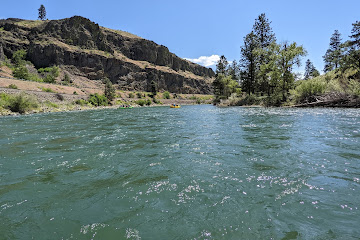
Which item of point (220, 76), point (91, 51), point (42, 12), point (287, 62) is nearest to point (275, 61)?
point (287, 62)

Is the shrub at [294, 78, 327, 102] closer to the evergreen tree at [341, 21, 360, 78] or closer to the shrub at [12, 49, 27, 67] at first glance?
the evergreen tree at [341, 21, 360, 78]

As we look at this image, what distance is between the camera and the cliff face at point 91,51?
112 meters

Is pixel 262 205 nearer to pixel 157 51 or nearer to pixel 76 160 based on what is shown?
pixel 76 160

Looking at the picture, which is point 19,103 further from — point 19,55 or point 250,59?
point 19,55

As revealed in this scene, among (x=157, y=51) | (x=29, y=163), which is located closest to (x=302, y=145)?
(x=29, y=163)

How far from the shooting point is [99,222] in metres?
2.99

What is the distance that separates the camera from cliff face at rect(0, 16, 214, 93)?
4400 inches

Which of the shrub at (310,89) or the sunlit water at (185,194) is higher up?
the shrub at (310,89)

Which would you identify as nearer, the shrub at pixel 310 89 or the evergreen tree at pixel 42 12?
the shrub at pixel 310 89

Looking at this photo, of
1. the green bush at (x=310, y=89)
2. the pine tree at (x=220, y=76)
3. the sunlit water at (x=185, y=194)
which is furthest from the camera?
the pine tree at (x=220, y=76)

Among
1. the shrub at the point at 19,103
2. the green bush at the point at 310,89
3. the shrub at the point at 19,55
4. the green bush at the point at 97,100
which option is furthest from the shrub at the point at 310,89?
the shrub at the point at 19,55

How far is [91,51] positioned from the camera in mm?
126438

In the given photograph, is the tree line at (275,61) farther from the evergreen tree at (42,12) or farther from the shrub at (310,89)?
the evergreen tree at (42,12)

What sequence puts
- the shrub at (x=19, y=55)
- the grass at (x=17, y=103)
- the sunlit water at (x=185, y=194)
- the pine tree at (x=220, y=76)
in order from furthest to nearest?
1. the shrub at (x=19, y=55)
2. the pine tree at (x=220, y=76)
3. the grass at (x=17, y=103)
4. the sunlit water at (x=185, y=194)
